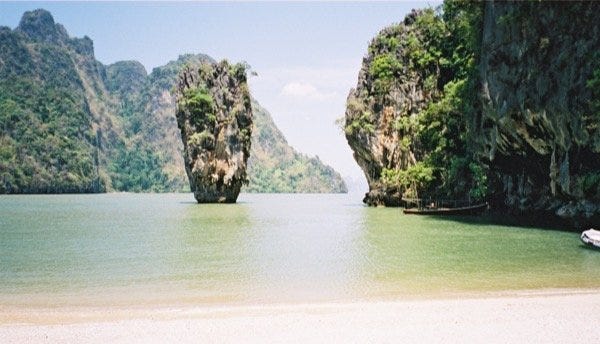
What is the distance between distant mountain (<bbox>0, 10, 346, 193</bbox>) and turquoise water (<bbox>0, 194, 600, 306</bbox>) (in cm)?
4218

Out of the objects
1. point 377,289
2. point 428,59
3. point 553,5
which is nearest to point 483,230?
point 553,5

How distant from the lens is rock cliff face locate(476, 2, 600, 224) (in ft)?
70.6

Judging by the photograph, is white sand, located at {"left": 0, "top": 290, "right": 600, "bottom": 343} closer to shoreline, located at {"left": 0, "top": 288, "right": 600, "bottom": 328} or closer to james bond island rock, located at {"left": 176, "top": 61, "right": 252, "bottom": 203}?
shoreline, located at {"left": 0, "top": 288, "right": 600, "bottom": 328}

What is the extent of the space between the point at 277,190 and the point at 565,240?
14347 centimetres

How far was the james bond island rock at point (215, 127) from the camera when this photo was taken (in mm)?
55438

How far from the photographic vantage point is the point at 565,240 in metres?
19.6

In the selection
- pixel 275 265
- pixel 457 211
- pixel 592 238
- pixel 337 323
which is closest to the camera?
pixel 337 323

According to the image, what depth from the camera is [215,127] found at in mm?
56469

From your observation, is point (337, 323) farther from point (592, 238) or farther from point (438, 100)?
point (438, 100)

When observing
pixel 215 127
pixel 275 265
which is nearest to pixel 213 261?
pixel 275 265

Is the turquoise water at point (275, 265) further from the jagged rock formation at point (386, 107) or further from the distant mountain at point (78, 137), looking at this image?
the distant mountain at point (78, 137)

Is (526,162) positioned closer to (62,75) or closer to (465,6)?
(465,6)

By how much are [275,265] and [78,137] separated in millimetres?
118082

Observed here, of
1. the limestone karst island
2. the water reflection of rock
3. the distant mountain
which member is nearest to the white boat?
the limestone karst island
